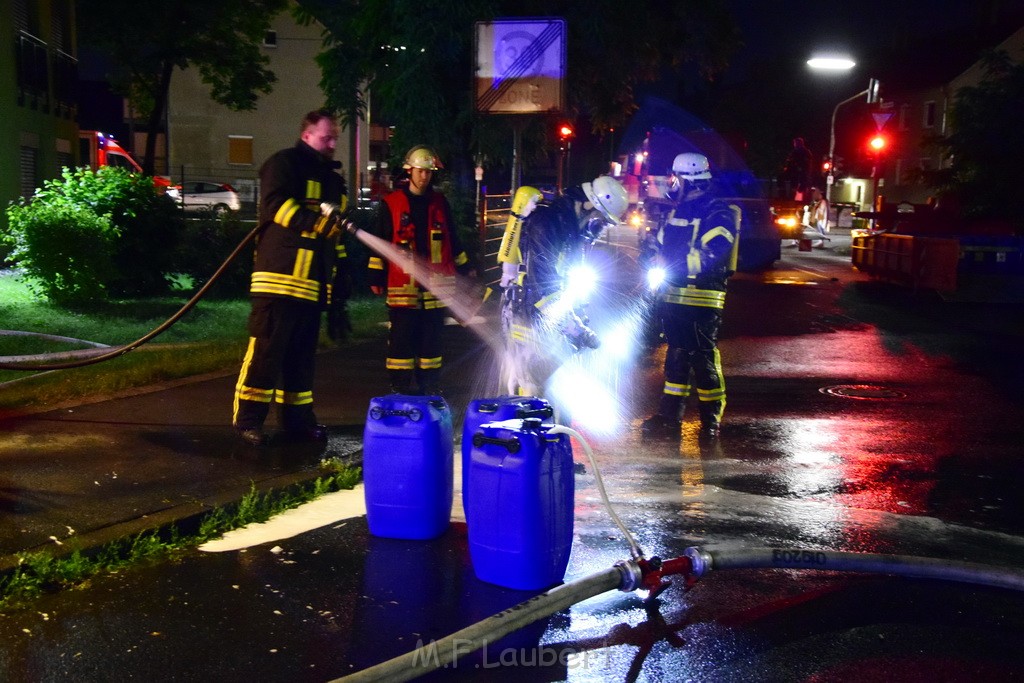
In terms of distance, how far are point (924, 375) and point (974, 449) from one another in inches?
133

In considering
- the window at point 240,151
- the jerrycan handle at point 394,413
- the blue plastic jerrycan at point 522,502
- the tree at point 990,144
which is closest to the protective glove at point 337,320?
the jerrycan handle at point 394,413

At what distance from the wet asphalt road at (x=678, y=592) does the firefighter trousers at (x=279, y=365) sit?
1.52 metres

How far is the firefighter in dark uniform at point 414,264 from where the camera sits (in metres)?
8.36

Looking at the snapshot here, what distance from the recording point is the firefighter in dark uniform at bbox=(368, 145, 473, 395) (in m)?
8.36

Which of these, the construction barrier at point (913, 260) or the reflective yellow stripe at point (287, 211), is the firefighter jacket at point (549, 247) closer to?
the reflective yellow stripe at point (287, 211)

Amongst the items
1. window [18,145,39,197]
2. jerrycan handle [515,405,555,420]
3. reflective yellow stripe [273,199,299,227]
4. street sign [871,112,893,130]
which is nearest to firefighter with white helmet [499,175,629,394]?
reflective yellow stripe [273,199,299,227]

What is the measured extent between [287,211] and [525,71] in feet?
23.6

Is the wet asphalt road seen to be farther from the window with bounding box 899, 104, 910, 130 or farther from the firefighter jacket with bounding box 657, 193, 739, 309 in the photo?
the window with bounding box 899, 104, 910, 130

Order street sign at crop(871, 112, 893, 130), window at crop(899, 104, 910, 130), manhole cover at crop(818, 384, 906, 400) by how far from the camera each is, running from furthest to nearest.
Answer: window at crop(899, 104, 910, 130)
street sign at crop(871, 112, 893, 130)
manhole cover at crop(818, 384, 906, 400)

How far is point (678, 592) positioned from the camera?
202 inches

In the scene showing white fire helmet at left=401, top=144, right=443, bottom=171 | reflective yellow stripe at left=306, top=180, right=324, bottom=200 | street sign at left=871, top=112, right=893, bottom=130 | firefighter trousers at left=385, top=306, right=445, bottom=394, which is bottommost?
firefighter trousers at left=385, top=306, right=445, bottom=394

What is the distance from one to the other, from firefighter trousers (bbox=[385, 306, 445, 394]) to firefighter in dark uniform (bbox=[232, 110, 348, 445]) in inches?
40.7

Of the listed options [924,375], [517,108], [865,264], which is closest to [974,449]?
[924,375]

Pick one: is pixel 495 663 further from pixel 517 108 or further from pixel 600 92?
pixel 600 92
